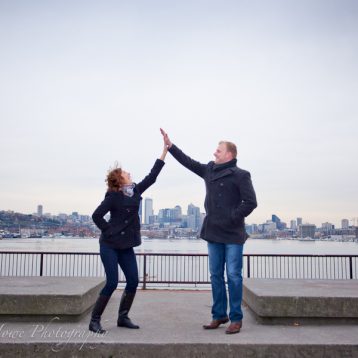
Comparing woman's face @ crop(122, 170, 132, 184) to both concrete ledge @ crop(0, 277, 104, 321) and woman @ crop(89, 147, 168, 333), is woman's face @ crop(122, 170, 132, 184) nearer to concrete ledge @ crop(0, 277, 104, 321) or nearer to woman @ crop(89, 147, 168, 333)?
woman @ crop(89, 147, 168, 333)

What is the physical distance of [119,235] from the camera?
17.9 feet

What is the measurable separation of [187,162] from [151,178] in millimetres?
639

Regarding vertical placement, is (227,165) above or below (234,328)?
above

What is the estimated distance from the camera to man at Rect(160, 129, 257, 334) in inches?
217

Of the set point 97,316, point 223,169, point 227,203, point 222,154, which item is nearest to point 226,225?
point 227,203

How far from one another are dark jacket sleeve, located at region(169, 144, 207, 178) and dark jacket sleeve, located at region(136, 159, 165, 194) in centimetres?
35

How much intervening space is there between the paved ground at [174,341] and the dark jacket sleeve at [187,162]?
2.04 metres

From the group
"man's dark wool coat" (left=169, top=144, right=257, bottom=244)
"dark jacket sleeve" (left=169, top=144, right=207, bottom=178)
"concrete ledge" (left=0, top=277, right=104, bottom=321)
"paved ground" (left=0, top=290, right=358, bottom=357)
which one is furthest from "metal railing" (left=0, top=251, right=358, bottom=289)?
"man's dark wool coat" (left=169, top=144, right=257, bottom=244)

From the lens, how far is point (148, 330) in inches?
219

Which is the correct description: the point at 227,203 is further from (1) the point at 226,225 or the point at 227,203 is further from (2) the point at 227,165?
(2) the point at 227,165

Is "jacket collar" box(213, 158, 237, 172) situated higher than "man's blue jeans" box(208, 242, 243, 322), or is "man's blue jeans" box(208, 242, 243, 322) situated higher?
"jacket collar" box(213, 158, 237, 172)

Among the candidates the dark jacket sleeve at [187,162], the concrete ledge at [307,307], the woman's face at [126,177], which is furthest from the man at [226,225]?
the woman's face at [126,177]

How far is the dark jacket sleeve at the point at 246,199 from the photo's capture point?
17.9 feet

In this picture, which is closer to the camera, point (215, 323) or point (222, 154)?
point (215, 323)
